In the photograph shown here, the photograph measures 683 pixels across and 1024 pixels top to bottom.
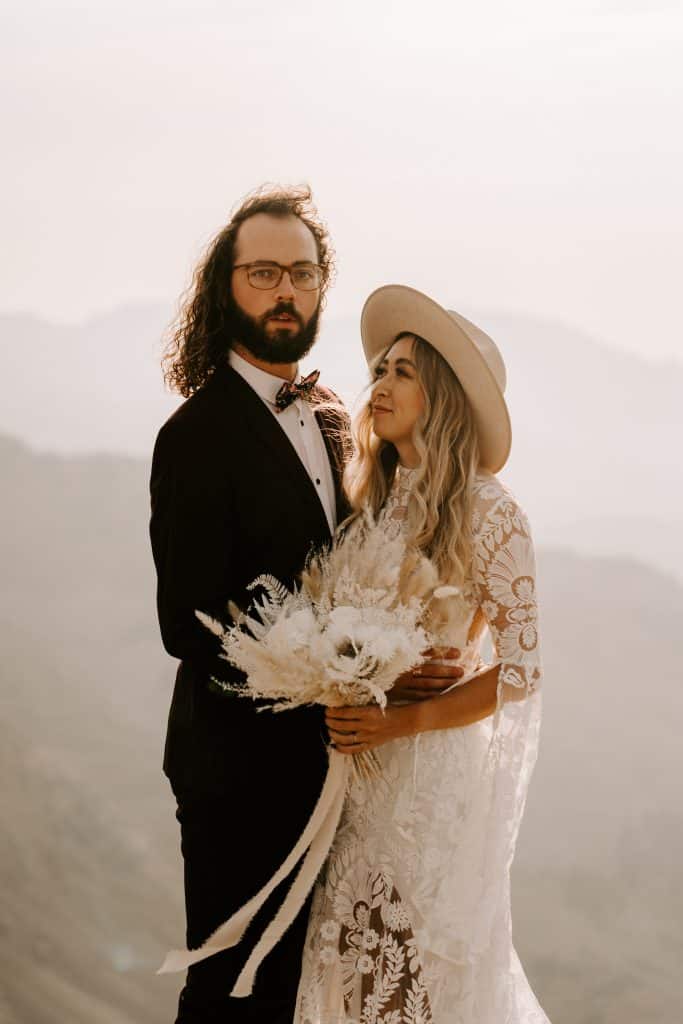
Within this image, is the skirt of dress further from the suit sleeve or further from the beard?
the beard

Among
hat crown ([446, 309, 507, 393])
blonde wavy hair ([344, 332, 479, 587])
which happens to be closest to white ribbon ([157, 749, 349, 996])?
blonde wavy hair ([344, 332, 479, 587])

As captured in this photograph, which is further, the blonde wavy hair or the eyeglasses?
the eyeglasses

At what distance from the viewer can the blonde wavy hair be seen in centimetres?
230

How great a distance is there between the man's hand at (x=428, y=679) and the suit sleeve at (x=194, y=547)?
372 mm

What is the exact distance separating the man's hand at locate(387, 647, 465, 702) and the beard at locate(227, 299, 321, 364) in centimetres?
81

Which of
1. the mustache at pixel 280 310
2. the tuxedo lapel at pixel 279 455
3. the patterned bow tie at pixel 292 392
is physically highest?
the mustache at pixel 280 310

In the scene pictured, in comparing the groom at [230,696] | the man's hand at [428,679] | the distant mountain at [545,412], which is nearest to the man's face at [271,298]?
the groom at [230,696]

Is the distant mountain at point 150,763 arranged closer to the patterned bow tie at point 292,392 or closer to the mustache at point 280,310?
the patterned bow tie at point 292,392

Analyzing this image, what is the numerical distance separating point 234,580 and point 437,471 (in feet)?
1.65

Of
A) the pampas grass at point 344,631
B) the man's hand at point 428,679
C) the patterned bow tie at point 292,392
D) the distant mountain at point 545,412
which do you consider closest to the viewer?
the pampas grass at point 344,631

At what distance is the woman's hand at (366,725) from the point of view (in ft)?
7.01

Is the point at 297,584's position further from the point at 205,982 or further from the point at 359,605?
the point at 205,982

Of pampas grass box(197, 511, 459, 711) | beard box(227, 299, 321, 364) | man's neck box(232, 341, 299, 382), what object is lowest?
pampas grass box(197, 511, 459, 711)

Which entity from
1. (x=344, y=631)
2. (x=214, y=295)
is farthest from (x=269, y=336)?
(x=344, y=631)
